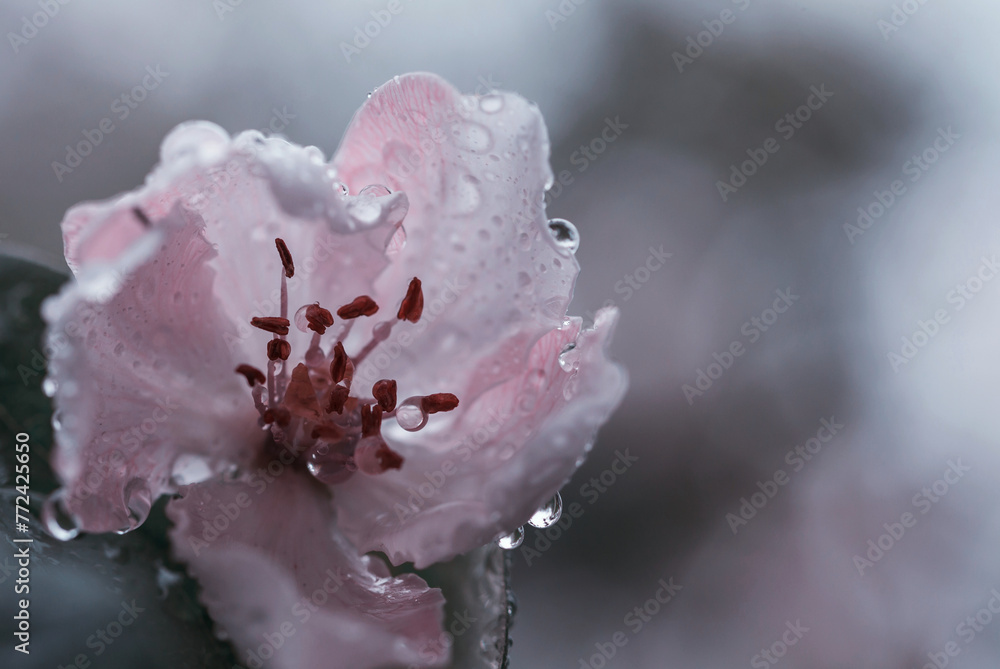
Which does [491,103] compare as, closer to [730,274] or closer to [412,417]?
[412,417]

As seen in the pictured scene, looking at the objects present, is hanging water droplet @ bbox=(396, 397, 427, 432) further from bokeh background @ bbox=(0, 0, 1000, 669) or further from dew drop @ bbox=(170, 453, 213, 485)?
bokeh background @ bbox=(0, 0, 1000, 669)

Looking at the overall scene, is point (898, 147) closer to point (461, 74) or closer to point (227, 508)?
point (461, 74)

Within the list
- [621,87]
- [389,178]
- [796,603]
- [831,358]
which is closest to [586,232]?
[621,87]

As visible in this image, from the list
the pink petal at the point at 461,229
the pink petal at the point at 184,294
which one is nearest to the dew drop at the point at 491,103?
the pink petal at the point at 461,229

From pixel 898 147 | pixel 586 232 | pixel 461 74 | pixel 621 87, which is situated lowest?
pixel 586 232

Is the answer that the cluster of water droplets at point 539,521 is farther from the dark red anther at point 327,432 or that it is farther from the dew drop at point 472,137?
the dew drop at point 472,137
